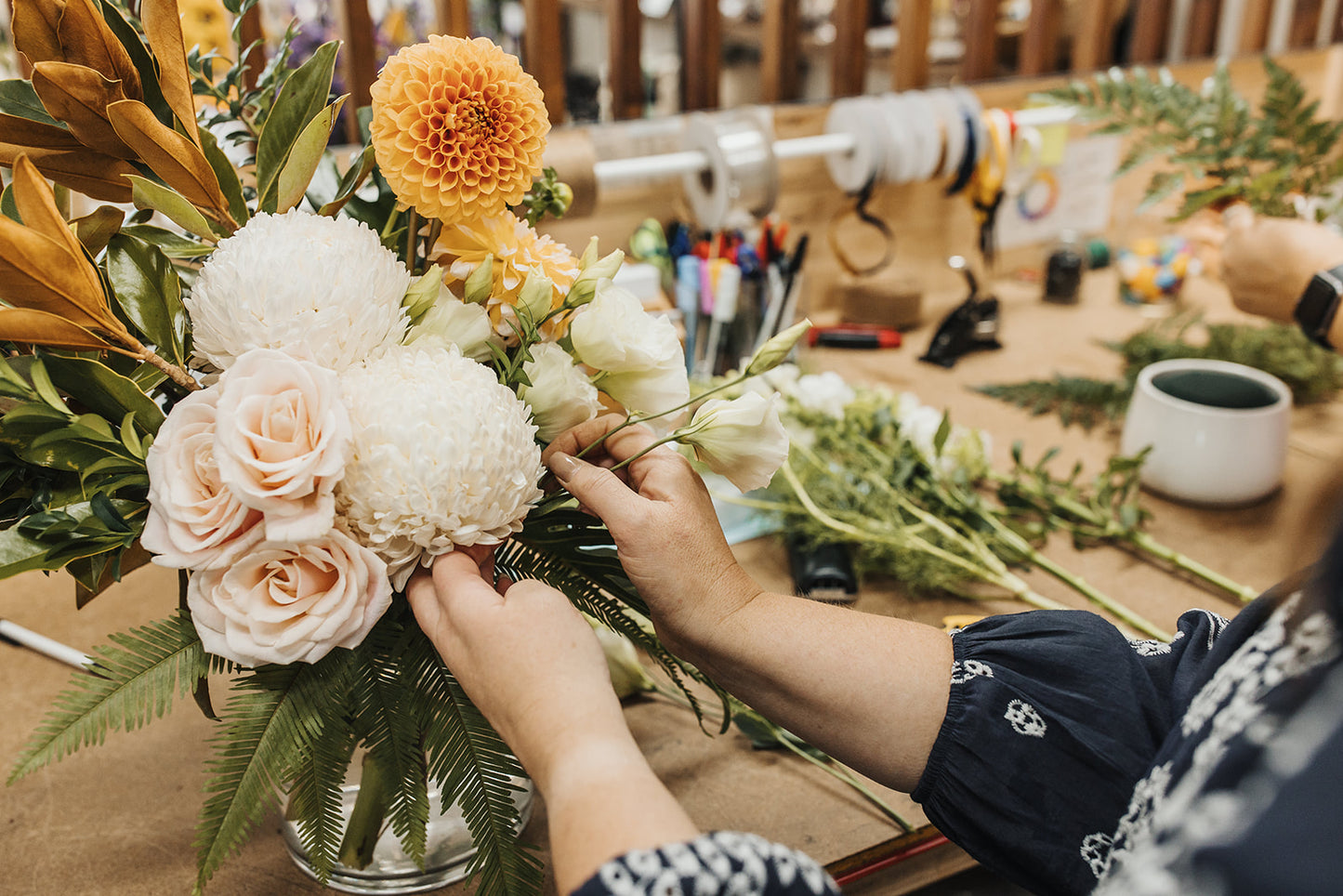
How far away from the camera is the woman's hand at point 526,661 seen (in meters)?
0.43

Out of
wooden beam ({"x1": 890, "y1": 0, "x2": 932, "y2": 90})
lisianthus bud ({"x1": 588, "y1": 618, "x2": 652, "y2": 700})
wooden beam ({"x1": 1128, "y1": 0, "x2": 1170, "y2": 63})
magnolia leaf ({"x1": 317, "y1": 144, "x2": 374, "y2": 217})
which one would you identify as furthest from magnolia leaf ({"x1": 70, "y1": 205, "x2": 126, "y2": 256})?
wooden beam ({"x1": 1128, "y1": 0, "x2": 1170, "y2": 63})

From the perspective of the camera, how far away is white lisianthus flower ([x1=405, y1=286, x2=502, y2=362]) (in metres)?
0.51

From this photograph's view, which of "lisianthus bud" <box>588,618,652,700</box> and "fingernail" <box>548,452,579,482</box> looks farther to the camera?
"lisianthus bud" <box>588,618,652,700</box>

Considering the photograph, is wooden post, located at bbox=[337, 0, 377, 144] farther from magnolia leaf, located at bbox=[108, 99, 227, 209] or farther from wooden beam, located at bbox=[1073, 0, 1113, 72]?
wooden beam, located at bbox=[1073, 0, 1113, 72]

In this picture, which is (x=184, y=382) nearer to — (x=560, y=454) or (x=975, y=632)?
→ (x=560, y=454)

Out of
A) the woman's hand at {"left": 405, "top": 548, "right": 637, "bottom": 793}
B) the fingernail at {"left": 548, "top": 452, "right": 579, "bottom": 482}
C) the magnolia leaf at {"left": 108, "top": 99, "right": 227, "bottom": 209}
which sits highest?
the magnolia leaf at {"left": 108, "top": 99, "right": 227, "bottom": 209}

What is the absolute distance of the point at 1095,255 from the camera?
6.43 feet

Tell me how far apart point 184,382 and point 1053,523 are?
90 centimetres

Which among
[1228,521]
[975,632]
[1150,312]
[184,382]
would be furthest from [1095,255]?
[184,382]

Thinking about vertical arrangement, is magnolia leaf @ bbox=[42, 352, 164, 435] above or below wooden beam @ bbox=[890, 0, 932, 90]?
below

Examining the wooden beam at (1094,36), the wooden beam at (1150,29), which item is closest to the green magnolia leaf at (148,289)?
the wooden beam at (1094,36)

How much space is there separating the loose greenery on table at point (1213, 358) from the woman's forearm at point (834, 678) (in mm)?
864

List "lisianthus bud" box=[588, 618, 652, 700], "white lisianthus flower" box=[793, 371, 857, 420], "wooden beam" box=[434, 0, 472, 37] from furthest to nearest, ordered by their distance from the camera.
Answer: "wooden beam" box=[434, 0, 472, 37] → "white lisianthus flower" box=[793, 371, 857, 420] → "lisianthus bud" box=[588, 618, 652, 700]

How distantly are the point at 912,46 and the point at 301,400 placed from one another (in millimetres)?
1501
